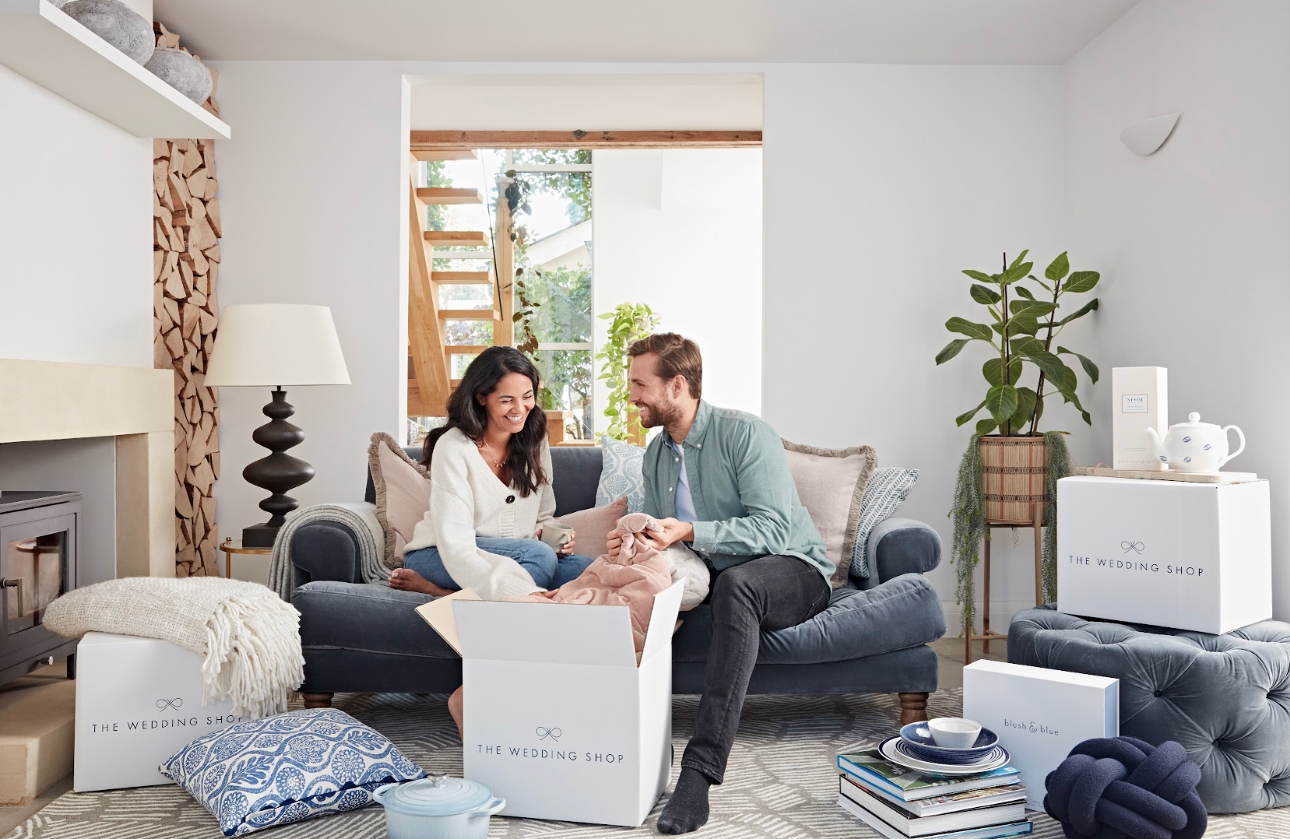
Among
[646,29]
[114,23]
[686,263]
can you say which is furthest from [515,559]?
[686,263]

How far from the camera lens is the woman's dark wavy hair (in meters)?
Answer: 2.74

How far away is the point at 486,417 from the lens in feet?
9.20

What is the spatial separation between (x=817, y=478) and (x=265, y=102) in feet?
9.02

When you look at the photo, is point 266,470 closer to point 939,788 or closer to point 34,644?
point 34,644

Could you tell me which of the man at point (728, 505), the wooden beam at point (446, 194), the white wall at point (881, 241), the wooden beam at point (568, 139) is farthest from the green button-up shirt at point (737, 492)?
the wooden beam at point (446, 194)

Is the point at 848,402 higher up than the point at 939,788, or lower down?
higher up

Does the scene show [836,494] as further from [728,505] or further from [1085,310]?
[1085,310]

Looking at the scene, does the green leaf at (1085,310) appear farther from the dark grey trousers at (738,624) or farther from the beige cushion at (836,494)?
the dark grey trousers at (738,624)

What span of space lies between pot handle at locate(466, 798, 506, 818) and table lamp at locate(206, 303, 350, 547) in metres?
1.80

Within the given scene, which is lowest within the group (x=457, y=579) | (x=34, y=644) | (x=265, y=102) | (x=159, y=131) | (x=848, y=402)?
(x=34, y=644)

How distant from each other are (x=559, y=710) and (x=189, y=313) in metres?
2.56

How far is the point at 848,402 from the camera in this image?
13.4ft

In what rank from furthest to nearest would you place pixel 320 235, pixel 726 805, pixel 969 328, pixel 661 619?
pixel 320 235 < pixel 969 328 < pixel 726 805 < pixel 661 619

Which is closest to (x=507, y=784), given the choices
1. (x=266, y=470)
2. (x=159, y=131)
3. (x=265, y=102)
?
(x=266, y=470)
